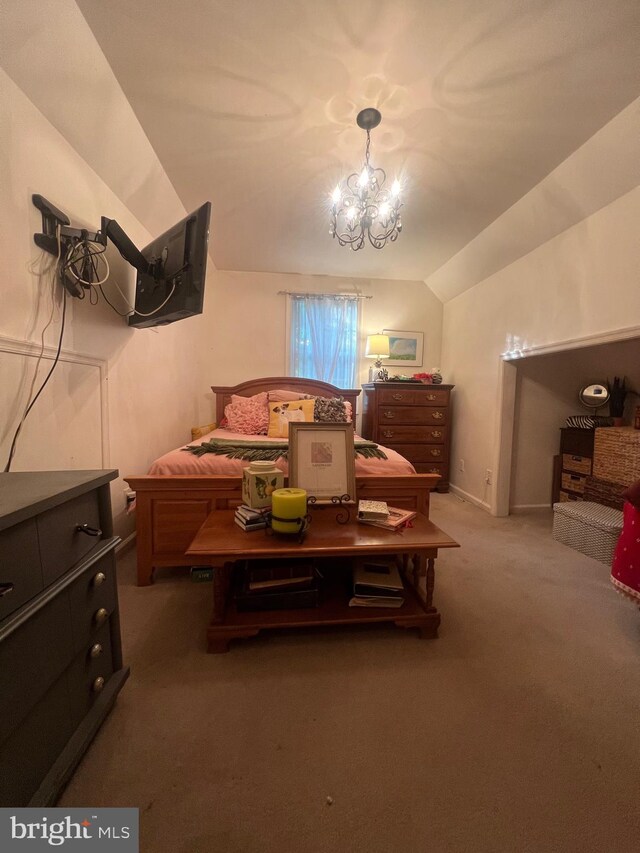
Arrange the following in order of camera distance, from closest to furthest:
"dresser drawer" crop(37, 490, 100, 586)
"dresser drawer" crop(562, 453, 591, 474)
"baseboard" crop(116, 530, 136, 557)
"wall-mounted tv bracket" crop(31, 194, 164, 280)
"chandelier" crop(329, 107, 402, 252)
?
1. "dresser drawer" crop(37, 490, 100, 586)
2. "wall-mounted tv bracket" crop(31, 194, 164, 280)
3. "chandelier" crop(329, 107, 402, 252)
4. "baseboard" crop(116, 530, 136, 557)
5. "dresser drawer" crop(562, 453, 591, 474)

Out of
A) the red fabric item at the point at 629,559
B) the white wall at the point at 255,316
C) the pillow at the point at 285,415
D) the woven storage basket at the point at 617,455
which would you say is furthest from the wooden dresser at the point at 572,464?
the pillow at the point at 285,415

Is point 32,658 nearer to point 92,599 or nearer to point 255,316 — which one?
point 92,599

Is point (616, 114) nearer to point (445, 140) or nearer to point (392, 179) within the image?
point (445, 140)

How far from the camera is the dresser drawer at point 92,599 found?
879 mm

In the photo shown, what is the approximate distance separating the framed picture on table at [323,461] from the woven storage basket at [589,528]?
1874 mm

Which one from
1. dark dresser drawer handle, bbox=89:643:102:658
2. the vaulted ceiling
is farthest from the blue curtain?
dark dresser drawer handle, bbox=89:643:102:658

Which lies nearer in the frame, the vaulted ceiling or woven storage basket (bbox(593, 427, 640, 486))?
the vaulted ceiling

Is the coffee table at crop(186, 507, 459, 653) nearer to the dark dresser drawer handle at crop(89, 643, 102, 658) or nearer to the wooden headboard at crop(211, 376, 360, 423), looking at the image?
the dark dresser drawer handle at crop(89, 643, 102, 658)

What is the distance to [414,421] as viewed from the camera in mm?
3574

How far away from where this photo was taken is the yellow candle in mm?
1299

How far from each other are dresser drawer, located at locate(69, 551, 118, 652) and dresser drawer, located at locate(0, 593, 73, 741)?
3cm

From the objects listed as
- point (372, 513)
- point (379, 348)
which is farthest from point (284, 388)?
point (372, 513)

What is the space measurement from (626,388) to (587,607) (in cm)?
220

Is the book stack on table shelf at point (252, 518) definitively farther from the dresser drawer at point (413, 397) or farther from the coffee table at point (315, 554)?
the dresser drawer at point (413, 397)
